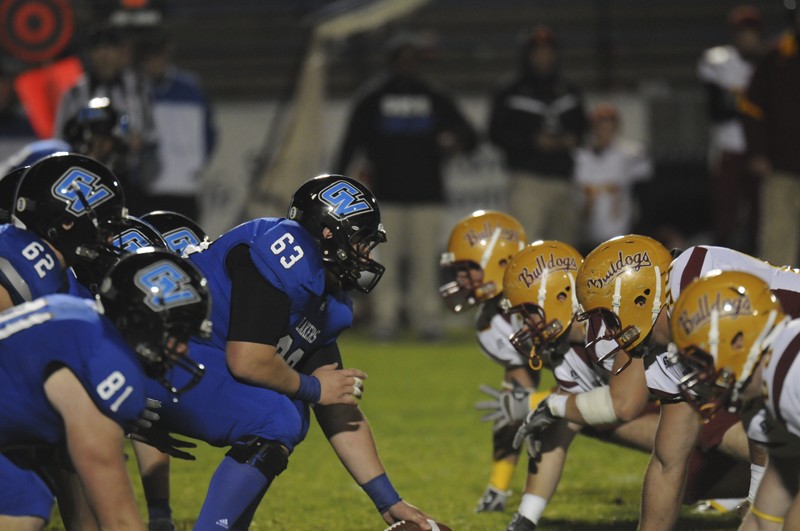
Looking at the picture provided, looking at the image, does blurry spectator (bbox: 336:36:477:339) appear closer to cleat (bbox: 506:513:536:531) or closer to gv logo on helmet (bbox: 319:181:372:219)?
cleat (bbox: 506:513:536:531)

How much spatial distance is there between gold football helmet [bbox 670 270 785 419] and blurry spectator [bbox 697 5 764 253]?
7.19 m

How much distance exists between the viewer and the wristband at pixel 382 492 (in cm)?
450

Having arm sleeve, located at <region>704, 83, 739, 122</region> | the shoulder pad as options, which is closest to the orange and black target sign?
the shoulder pad

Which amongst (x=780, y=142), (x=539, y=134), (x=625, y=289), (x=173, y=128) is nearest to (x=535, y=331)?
(x=625, y=289)

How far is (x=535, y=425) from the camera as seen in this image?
4.75 m

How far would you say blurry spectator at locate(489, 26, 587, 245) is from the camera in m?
10.4

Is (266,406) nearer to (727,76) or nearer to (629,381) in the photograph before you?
(629,381)

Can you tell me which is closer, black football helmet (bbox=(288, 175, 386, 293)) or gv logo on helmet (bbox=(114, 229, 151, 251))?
black football helmet (bbox=(288, 175, 386, 293))

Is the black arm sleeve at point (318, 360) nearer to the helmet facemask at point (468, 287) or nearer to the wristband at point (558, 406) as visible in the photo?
the wristband at point (558, 406)

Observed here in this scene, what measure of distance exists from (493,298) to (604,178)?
6259mm

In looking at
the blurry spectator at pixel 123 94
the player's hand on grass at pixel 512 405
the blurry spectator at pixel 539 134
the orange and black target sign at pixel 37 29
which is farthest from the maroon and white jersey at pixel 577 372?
the blurry spectator at pixel 539 134

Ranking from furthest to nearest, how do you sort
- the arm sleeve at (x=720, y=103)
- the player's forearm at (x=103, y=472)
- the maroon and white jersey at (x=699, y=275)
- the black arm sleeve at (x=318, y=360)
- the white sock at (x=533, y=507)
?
the arm sleeve at (x=720, y=103) < the white sock at (x=533, y=507) < the black arm sleeve at (x=318, y=360) < the maroon and white jersey at (x=699, y=275) < the player's forearm at (x=103, y=472)

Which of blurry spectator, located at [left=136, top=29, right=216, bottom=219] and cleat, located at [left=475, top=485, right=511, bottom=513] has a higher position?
blurry spectator, located at [left=136, top=29, right=216, bottom=219]

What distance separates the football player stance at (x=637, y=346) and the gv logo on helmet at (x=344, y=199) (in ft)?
2.48
